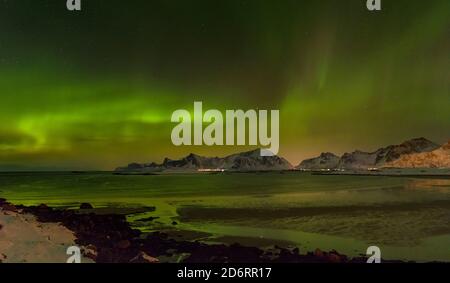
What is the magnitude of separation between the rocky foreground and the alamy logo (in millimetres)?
720

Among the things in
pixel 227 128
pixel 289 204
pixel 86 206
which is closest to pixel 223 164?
pixel 227 128

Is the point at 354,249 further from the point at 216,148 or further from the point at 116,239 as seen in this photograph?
the point at 116,239

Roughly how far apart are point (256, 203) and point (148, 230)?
828mm

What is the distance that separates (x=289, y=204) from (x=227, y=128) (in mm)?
743

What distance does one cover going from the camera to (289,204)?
318 cm

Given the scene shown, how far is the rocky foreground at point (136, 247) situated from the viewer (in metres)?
2.99

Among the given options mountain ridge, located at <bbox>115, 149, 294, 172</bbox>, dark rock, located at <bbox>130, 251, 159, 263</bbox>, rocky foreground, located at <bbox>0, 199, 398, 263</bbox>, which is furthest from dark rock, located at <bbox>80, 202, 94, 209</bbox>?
dark rock, located at <bbox>130, 251, 159, 263</bbox>

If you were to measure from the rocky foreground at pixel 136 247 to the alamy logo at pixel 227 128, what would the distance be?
28.4 inches

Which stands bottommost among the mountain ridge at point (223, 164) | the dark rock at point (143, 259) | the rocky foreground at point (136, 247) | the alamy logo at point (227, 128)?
the dark rock at point (143, 259)

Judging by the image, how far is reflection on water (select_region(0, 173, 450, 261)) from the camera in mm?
3035

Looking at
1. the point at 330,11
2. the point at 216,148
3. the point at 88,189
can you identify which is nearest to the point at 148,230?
the point at 88,189

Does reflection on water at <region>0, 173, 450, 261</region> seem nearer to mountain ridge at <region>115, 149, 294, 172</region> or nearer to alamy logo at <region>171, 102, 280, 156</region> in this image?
mountain ridge at <region>115, 149, 294, 172</region>

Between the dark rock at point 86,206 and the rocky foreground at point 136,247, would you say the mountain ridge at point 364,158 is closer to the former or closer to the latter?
the rocky foreground at point 136,247

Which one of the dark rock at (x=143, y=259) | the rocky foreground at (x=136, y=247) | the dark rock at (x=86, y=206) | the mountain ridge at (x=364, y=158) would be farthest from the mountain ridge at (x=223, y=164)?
the dark rock at (x=143, y=259)
